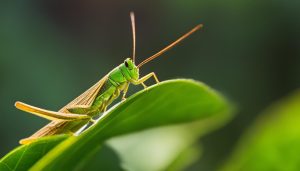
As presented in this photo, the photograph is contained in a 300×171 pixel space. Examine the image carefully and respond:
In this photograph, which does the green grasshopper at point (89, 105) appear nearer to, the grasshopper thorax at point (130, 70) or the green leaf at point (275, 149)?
the grasshopper thorax at point (130, 70)

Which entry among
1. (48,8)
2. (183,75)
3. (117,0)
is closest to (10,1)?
(48,8)

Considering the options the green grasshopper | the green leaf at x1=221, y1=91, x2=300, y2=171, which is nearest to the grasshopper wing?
the green grasshopper

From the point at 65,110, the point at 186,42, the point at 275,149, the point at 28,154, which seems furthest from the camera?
the point at 186,42

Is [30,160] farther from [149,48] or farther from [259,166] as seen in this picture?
[149,48]

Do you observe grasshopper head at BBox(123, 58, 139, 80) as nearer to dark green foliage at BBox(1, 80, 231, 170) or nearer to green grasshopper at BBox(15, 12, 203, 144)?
green grasshopper at BBox(15, 12, 203, 144)

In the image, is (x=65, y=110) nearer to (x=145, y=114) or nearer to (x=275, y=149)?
(x=145, y=114)

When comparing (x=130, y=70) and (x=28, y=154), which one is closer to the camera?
(x=28, y=154)

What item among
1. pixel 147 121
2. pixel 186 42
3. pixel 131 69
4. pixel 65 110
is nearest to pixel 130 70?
pixel 131 69
